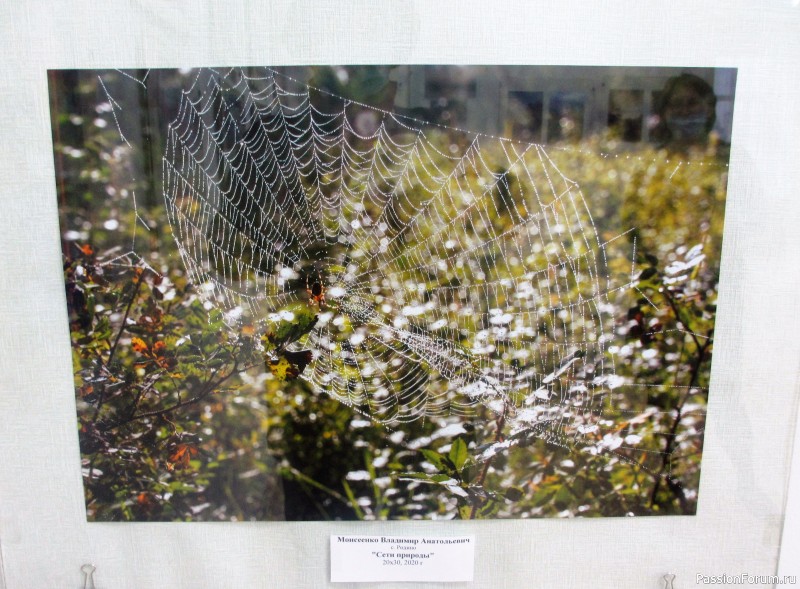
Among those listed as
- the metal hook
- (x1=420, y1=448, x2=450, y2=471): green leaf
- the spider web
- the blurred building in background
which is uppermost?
the blurred building in background

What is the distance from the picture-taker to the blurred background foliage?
0.64 m

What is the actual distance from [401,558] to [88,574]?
45 cm

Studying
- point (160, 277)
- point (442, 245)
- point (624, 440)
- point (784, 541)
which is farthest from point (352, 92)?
point (784, 541)

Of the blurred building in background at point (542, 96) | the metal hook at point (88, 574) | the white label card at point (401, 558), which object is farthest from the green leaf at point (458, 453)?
the metal hook at point (88, 574)

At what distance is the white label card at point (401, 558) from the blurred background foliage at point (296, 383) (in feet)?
0.14

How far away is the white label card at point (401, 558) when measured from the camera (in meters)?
0.71

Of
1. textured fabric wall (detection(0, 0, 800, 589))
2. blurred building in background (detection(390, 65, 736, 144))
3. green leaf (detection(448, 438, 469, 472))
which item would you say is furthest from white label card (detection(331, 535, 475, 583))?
blurred building in background (detection(390, 65, 736, 144))

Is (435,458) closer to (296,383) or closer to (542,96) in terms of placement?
(296,383)

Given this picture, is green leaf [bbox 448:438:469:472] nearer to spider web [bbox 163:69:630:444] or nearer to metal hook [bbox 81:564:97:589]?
spider web [bbox 163:69:630:444]

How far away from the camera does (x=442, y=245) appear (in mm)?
654

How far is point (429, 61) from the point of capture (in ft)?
2.04

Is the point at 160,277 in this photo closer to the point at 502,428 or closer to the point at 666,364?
the point at 502,428

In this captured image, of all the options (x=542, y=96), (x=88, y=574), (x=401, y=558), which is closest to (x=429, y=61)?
(x=542, y=96)

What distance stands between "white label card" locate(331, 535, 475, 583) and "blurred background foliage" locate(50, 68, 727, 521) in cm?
4
